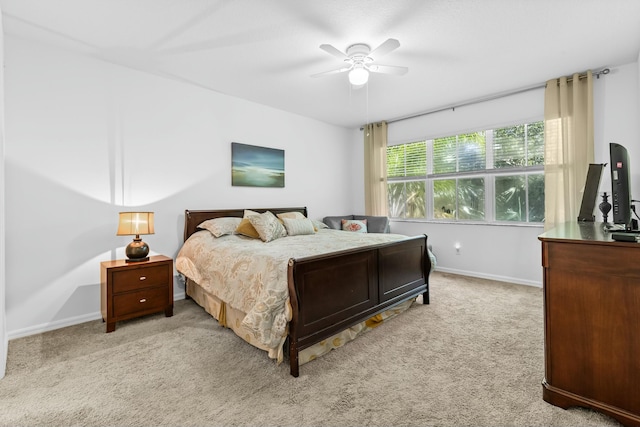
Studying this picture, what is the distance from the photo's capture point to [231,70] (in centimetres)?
344

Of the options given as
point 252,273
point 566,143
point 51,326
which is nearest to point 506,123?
point 566,143

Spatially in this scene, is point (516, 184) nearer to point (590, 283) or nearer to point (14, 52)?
point (590, 283)

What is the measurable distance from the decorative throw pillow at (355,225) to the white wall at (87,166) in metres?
1.92

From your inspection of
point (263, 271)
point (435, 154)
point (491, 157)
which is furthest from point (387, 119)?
point (263, 271)

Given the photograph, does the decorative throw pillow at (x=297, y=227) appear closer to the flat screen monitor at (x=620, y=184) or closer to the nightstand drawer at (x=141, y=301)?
the nightstand drawer at (x=141, y=301)

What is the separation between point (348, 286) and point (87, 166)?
2856 millimetres

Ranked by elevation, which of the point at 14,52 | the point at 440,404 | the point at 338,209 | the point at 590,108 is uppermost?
the point at 14,52

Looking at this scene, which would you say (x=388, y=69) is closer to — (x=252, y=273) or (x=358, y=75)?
(x=358, y=75)

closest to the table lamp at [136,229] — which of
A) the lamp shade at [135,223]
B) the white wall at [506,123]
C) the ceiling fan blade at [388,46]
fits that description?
the lamp shade at [135,223]

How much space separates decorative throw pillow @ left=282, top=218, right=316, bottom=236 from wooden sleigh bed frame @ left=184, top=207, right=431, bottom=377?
1332mm

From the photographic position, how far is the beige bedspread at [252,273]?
6.82ft

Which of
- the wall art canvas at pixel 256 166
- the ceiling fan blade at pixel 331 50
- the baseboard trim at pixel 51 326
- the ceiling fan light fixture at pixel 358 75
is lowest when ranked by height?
the baseboard trim at pixel 51 326

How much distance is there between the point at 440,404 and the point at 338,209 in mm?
4330

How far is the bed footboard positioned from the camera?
6.89 feet
